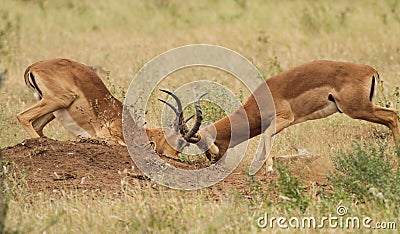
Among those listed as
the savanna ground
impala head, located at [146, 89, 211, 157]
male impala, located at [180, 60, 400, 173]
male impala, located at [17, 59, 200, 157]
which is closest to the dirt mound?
the savanna ground

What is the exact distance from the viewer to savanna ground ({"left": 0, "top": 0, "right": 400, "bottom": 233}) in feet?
18.2

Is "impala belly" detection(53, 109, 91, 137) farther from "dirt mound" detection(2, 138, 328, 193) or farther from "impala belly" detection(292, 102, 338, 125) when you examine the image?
"impala belly" detection(292, 102, 338, 125)

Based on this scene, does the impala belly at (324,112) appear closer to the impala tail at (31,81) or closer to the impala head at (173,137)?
the impala head at (173,137)

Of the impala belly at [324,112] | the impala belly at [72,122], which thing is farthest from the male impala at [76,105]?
the impala belly at [324,112]

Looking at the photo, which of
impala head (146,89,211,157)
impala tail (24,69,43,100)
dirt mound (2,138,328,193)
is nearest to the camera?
dirt mound (2,138,328,193)

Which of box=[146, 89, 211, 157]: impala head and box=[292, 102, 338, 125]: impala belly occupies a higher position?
box=[292, 102, 338, 125]: impala belly

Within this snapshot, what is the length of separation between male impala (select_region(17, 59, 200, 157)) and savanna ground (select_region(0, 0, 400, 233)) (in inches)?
21.2

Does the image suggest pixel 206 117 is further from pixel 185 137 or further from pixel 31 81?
pixel 31 81

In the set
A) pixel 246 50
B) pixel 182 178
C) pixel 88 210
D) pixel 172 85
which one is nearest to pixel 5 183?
pixel 88 210

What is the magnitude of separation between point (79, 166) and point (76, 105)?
1553 millimetres

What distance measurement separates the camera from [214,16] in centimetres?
1744

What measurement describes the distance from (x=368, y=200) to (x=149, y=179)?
6.65ft

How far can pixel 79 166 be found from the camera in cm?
721

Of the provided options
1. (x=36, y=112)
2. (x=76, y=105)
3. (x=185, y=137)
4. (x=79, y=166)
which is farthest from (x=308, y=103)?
(x=36, y=112)
